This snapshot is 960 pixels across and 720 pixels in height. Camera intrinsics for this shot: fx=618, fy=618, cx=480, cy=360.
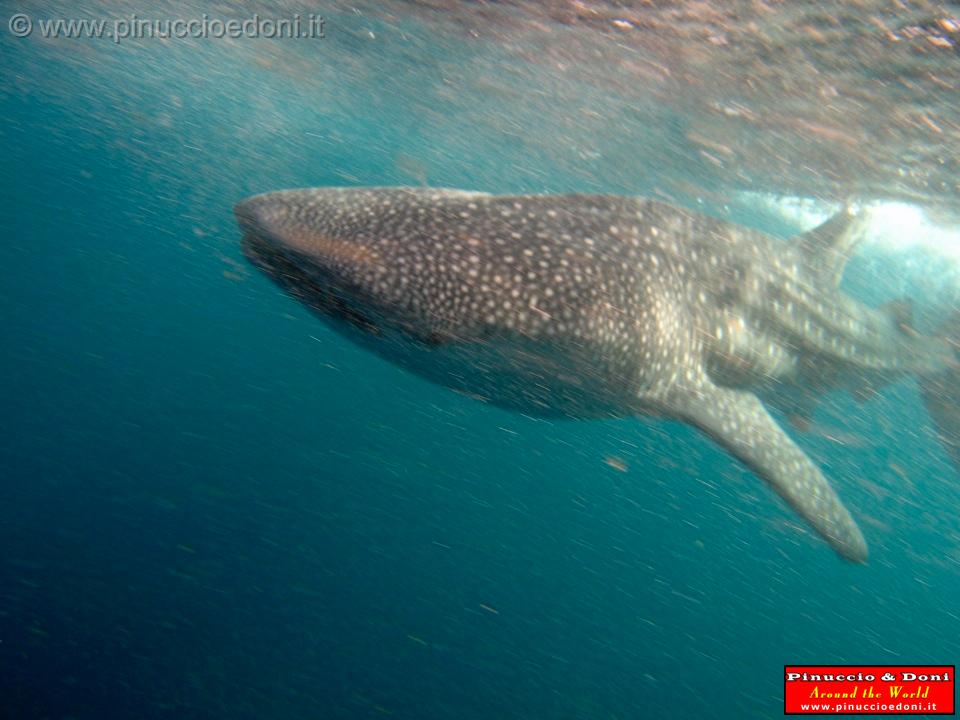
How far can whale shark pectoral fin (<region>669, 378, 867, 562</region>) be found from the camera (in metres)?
5.05

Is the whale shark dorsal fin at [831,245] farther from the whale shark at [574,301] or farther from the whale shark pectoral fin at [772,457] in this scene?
the whale shark pectoral fin at [772,457]

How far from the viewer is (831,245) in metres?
7.18

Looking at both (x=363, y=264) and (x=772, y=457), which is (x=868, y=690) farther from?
(x=363, y=264)

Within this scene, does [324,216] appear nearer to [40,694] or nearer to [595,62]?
[40,694]

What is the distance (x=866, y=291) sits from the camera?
1927 inches

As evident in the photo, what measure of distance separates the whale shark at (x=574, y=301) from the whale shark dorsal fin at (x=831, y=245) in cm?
39

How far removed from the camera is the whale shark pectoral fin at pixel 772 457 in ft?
16.6

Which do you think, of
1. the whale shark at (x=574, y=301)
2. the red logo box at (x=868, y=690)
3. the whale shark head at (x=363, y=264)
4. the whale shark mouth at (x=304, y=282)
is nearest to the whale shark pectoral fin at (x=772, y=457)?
the whale shark at (x=574, y=301)

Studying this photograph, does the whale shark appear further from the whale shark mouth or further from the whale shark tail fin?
the whale shark tail fin

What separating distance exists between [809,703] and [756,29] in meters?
8.77

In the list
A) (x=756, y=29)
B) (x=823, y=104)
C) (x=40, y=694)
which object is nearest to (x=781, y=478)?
(x=756, y=29)

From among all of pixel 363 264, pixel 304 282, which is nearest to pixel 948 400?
pixel 363 264

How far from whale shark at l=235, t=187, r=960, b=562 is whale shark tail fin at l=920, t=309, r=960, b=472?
121 inches

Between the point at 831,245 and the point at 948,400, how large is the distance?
3176 mm
